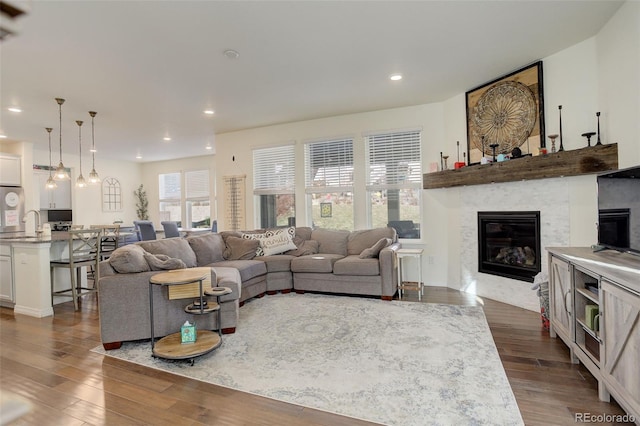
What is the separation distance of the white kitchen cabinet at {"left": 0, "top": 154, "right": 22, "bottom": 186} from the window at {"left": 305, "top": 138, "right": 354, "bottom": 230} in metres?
6.04

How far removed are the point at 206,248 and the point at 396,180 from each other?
312cm

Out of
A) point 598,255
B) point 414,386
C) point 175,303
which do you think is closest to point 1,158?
point 175,303

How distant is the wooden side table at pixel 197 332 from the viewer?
263 centimetres

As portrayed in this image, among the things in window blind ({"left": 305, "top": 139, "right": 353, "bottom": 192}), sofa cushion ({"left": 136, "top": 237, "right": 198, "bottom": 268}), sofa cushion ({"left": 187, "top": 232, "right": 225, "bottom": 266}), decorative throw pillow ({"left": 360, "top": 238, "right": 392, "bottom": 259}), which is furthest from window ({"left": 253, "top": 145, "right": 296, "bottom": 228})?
sofa cushion ({"left": 136, "top": 237, "right": 198, "bottom": 268})

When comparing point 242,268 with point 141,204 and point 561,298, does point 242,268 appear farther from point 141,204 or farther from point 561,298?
point 141,204

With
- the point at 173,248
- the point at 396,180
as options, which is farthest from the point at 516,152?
the point at 173,248

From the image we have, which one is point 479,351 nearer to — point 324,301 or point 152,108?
point 324,301

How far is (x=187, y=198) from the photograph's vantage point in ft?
30.6

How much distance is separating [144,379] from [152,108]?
156 inches

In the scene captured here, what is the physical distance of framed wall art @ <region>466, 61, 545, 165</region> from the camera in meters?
3.82

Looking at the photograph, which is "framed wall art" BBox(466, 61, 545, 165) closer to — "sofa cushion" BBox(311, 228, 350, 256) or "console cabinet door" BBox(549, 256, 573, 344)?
"console cabinet door" BBox(549, 256, 573, 344)

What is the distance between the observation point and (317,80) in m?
4.08

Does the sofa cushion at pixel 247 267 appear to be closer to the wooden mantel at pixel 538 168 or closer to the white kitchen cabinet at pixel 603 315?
the wooden mantel at pixel 538 168

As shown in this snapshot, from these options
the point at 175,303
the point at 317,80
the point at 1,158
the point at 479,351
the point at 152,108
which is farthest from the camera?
the point at 1,158
